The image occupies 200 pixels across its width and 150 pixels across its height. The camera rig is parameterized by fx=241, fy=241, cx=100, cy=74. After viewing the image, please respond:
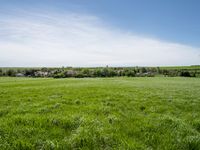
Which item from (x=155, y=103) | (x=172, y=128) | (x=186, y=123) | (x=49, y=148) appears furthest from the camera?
(x=155, y=103)

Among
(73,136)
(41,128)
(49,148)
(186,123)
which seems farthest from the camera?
(186,123)

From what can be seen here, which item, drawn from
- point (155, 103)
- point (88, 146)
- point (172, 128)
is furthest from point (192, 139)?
point (155, 103)

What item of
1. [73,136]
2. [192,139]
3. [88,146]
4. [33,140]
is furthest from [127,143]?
[33,140]

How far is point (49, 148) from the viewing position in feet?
30.0

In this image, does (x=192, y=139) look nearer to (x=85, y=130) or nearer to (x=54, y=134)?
(x=85, y=130)

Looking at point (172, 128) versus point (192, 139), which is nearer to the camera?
point (192, 139)

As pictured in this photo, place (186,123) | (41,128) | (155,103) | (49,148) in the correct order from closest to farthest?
(49,148) → (41,128) → (186,123) → (155,103)

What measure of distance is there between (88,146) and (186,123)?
6.13m

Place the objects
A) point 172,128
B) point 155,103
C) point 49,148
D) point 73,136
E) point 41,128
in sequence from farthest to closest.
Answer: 1. point 155,103
2. point 172,128
3. point 41,128
4. point 73,136
5. point 49,148

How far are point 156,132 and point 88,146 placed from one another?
3.57 m

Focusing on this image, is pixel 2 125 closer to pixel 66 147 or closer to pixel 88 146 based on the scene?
pixel 66 147

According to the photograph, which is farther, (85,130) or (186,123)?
(186,123)

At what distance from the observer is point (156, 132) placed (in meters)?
11.3

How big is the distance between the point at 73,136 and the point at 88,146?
0.97m
